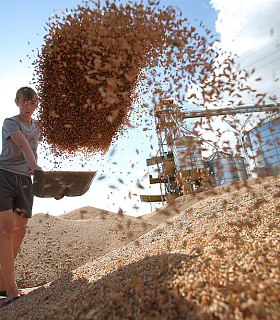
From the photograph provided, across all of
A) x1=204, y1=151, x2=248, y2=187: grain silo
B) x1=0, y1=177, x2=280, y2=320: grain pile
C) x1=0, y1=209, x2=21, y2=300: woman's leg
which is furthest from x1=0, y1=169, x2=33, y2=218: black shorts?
x1=204, y1=151, x2=248, y2=187: grain silo

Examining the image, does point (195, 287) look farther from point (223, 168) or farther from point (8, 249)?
point (223, 168)

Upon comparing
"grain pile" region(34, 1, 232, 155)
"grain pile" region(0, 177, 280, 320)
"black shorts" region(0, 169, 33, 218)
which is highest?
"grain pile" region(34, 1, 232, 155)

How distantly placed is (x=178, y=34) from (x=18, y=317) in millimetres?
2591

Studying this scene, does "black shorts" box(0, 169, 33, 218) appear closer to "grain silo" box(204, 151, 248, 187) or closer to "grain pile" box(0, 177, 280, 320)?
"grain pile" box(0, 177, 280, 320)

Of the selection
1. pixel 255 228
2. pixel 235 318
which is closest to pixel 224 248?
pixel 255 228

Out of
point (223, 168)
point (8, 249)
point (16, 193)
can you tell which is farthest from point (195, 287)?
point (223, 168)

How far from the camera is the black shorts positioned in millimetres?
2217

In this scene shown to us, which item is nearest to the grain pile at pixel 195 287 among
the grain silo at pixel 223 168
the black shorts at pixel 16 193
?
the grain silo at pixel 223 168

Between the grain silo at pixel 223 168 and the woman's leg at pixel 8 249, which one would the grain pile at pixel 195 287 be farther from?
the grain silo at pixel 223 168

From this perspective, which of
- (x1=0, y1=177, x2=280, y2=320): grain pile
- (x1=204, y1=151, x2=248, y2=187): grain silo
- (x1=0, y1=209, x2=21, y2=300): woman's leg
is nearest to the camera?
(x1=0, y1=177, x2=280, y2=320): grain pile

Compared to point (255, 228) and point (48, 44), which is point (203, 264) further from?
point (48, 44)

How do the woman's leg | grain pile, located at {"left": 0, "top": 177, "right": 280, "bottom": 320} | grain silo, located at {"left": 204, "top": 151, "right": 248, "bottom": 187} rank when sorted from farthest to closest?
1. the woman's leg
2. grain silo, located at {"left": 204, "top": 151, "right": 248, "bottom": 187}
3. grain pile, located at {"left": 0, "top": 177, "right": 280, "bottom": 320}

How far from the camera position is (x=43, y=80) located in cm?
265

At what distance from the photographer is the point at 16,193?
2334 millimetres
